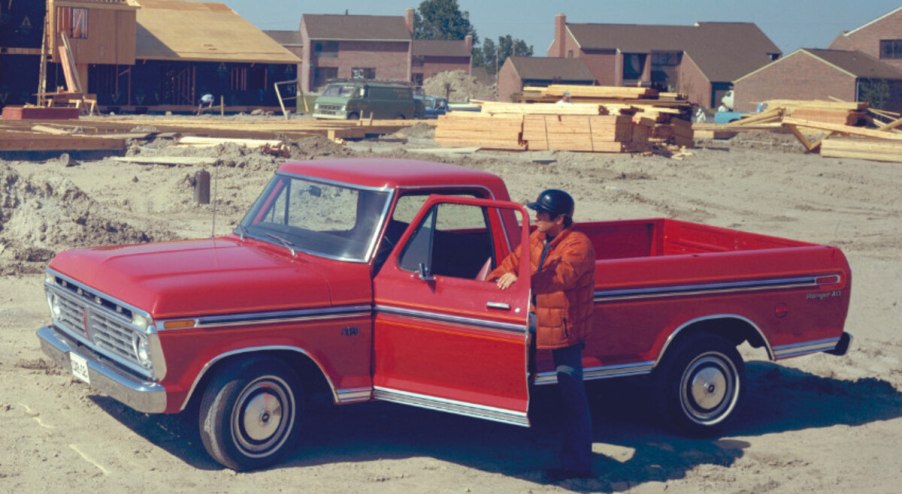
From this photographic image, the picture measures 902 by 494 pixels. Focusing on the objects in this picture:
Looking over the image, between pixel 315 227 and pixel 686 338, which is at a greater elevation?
pixel 315 227

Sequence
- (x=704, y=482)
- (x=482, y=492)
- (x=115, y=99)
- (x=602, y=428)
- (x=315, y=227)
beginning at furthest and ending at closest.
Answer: (x=115, y=99) < (x=602, y=428) < (x=315, y=227) < (x=704, y=482) < (x=482, y=492)

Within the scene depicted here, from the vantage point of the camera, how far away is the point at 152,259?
7602mm

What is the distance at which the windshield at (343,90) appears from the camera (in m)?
45.2

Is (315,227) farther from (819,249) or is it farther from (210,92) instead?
(210,92)

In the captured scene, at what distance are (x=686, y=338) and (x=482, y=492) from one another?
205 cm

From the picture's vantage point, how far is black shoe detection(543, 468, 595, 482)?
748 cm

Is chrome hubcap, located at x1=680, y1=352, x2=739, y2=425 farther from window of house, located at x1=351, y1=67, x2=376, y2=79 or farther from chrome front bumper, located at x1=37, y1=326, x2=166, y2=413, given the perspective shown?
window of house, located at x1=351, y1=67, x2=376, y2=79

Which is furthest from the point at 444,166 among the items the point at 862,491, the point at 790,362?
the point at 790,362

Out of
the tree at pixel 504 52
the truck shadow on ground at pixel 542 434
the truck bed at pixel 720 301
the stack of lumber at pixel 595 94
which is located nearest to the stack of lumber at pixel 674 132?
the stack of lumber at pixel 595 94

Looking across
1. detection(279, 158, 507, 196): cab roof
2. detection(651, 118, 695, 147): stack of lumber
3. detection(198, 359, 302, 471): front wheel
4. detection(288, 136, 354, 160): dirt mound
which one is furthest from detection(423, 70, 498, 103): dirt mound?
detection(198, 359, 302, 471): front wheel

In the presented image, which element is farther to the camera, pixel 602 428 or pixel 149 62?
pixel 149 62

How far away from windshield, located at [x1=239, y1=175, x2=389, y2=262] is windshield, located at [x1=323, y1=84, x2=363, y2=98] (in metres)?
37.0

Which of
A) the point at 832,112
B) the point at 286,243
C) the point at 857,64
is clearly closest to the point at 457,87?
the point at 857,64

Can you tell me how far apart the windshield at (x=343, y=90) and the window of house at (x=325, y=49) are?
170 ft
